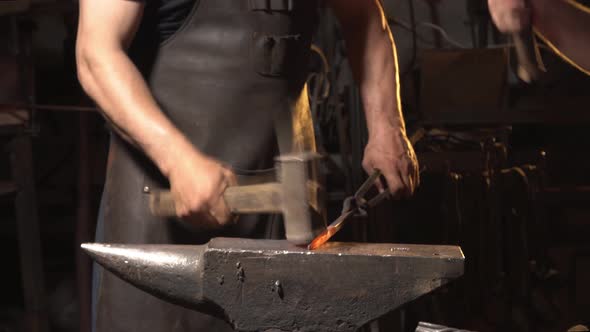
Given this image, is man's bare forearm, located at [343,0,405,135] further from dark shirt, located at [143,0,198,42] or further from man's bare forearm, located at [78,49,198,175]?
man's bare forearm, located at [78,49,198,175]

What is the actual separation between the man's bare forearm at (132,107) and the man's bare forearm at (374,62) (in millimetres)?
639

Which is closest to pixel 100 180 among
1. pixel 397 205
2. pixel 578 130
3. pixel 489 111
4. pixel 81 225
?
pixel 81 225

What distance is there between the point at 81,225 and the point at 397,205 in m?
1.68

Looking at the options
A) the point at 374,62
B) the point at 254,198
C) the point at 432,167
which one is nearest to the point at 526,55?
the point at 254,198

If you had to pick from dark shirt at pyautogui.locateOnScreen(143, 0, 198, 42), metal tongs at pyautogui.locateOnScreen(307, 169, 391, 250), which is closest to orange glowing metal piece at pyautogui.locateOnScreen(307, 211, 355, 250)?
metal tongs at pyautogui.locateOnScreen(307, 169, 391, 250)

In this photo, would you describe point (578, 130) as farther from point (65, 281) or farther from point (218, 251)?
point (218, 251)

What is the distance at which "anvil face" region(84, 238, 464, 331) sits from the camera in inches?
48.1

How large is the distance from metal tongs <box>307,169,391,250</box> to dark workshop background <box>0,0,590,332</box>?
Answer: 4.07 ft

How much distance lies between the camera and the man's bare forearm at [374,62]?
194cm

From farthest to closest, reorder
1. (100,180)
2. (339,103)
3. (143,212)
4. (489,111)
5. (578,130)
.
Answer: (578,130) < (100,180) < (339,103) < (489,111) < (143,212)

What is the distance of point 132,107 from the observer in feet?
4.94

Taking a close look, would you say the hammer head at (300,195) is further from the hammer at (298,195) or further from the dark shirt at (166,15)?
the dark shirt at (166,15)

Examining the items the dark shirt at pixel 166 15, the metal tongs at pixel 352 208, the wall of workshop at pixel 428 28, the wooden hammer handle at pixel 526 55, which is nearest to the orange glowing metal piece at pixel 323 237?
the metal tongs at pixel 352 208

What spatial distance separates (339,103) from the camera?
3543 mm
